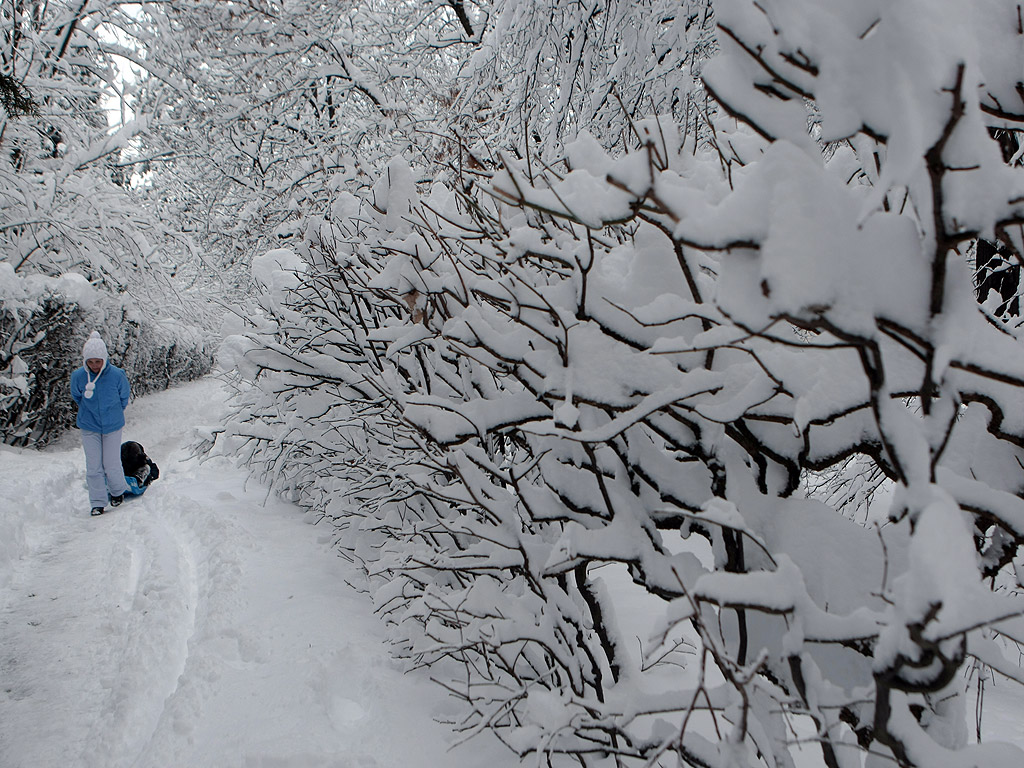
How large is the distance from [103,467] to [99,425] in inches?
17.0

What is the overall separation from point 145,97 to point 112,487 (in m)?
8.19

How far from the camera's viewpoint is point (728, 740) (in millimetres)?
906

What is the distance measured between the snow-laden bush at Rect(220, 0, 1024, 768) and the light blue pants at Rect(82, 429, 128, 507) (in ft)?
17.1

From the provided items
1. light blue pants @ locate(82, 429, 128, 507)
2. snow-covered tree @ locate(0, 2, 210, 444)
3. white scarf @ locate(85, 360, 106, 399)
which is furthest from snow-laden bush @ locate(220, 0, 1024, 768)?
snow-covered tree @ locate(0, 2, 210, 444)

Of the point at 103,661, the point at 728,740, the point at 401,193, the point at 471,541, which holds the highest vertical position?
the point at 401,193

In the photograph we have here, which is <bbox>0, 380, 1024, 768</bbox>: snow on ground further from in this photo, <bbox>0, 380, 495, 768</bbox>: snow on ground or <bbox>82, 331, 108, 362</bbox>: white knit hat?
<bbox>82, 331, 108, 362</bbox>: white knit hat

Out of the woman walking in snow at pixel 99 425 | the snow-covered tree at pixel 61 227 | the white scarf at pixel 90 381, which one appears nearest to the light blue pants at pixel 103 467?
the woman walking in snow at pixel 99 425

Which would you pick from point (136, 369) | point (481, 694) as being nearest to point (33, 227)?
point (136, 369)

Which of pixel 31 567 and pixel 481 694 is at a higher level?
pixel 481 694

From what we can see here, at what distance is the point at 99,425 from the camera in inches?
242

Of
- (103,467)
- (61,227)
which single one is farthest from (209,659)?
(61,227)

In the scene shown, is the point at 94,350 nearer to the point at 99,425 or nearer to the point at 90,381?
the point at 90,381

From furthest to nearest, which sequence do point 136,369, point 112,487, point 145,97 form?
point 136,369, point 145,97, point 112,487

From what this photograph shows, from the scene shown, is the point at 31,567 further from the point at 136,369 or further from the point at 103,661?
the point at 136,369
